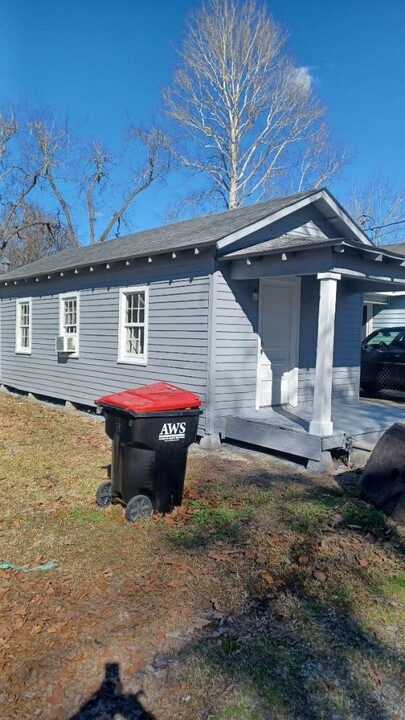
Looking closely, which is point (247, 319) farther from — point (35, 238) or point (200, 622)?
point (35, 238)

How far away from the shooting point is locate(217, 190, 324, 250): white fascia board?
7.00m

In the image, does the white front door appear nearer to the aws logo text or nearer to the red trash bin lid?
the red trash bin lid

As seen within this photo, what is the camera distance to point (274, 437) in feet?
21.9

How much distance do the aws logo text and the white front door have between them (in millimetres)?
3682

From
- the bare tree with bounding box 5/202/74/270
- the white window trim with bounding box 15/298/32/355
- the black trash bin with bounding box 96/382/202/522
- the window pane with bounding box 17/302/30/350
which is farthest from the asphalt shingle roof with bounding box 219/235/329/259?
the bare tree with bounding box 5/202/74/270

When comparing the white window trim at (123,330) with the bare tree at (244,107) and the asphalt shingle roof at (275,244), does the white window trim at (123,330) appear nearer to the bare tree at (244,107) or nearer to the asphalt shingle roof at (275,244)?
the asphalt shingle roof at (275,244)

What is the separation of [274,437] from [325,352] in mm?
1392

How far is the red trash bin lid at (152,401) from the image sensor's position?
420 cm

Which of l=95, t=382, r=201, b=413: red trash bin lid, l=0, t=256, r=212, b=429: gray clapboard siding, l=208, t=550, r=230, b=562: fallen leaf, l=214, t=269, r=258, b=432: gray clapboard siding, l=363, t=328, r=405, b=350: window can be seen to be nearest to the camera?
l=208, t=550, r=230, b=562: fallen leaf

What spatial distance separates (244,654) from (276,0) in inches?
960

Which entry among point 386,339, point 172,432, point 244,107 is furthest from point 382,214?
point 172,432

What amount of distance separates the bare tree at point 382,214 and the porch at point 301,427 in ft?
68.8

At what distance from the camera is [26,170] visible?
27281mm

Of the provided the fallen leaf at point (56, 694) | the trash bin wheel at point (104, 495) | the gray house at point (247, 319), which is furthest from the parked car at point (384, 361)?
the fallen leaf at point (56, 694)
